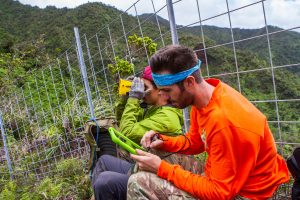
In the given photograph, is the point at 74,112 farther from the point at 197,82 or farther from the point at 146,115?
the point at 197,82

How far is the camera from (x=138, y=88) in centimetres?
290

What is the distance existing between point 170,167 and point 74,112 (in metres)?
3.88

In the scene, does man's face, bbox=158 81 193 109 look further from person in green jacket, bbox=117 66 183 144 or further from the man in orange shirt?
person in green jacket, bbox=117 66 183 144

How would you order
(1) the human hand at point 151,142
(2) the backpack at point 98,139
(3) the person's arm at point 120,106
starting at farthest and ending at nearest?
(2) the backpack at point 98,139 → (3) the person's arm at point 120,106 → (1) the human hand at point 151,142

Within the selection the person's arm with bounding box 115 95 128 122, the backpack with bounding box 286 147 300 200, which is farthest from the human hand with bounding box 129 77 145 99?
the backpack with bounding box 286 147 300 200

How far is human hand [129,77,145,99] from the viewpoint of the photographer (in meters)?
2.89

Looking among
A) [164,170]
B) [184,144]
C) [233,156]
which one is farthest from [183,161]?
[233,156]

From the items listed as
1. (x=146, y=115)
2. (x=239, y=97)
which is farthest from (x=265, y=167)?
(x=146, y=115)

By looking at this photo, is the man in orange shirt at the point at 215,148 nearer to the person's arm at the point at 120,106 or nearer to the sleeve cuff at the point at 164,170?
the sleeve cuff at the point at 164,170

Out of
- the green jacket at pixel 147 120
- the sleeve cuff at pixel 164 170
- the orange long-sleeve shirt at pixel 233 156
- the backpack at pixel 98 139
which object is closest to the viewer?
the orange long-sleeve shirt at pixel 233 156

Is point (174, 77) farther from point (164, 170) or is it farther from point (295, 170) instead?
point (295, 170)

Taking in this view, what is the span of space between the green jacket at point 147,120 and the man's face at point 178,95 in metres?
0.78

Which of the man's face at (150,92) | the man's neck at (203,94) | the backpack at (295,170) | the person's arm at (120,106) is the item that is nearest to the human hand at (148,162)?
the man's neck at (203,94)

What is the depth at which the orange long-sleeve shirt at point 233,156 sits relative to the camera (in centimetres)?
176
